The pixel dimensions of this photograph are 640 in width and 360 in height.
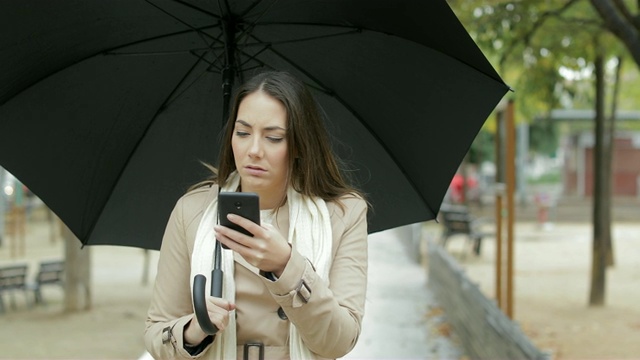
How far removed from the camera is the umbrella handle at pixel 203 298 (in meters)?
2.06

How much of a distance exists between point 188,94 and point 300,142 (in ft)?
2.70

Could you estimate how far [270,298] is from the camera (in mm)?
2197

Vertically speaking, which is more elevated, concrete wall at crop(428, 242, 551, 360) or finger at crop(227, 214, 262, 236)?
finger at crop(227, 214, 262, 236)

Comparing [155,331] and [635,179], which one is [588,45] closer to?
[155,331]

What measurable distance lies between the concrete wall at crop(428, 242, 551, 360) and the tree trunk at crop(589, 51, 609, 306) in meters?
2.27

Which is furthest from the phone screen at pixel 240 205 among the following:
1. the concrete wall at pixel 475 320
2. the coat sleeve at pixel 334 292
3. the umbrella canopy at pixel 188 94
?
the concrete wall at pixel 475 320

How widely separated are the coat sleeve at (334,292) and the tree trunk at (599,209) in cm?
1051

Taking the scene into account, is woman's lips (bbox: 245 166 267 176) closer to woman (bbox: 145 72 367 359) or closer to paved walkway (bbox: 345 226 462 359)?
woman (bbox: 145 72 367 359)

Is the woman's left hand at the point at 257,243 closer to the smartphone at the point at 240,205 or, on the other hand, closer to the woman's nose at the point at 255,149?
the smartphone at the point at 240,205

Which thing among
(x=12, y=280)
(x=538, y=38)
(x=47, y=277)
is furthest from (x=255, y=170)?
(x=47, y=277)

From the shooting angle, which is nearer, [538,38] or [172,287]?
[172,287]

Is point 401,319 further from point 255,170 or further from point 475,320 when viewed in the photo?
point 255,170

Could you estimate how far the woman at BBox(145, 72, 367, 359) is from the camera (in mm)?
2158

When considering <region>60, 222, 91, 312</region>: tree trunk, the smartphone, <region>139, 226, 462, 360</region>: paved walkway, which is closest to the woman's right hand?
the smartphone
